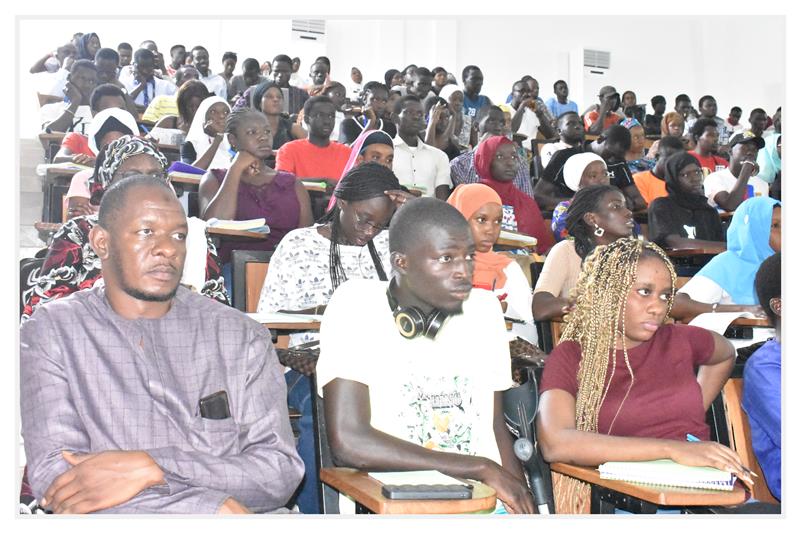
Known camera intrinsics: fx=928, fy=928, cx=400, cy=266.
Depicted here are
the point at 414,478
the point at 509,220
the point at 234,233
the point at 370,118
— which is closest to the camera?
the point at 414,478

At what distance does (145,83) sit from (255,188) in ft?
14.1

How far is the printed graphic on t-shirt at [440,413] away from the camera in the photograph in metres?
2.18

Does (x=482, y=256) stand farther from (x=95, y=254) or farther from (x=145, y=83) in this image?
(x=145, y=83)

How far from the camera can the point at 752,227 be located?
4.11m

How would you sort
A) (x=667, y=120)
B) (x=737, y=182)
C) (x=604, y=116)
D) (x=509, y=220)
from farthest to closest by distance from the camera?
(x=604, y=116) < (x=667, y=120) < (x=737, y=182) < (x=509, y=220)

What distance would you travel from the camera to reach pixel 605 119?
1087 cm

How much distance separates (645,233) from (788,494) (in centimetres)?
432

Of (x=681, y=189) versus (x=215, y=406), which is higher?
(x=681, y=189)

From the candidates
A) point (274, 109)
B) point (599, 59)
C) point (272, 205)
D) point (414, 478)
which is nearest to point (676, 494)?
point (414, 478)

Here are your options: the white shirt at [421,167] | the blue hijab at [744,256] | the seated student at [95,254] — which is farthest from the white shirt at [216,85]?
the blue hijab at [744,256]

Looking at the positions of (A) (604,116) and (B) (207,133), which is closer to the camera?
(B) (207,133)

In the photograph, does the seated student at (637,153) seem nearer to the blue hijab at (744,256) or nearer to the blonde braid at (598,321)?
the blue hijab at (744,256)

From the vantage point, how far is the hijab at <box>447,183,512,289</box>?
378cm

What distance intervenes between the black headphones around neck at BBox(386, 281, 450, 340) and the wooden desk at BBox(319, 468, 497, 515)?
416 mm
